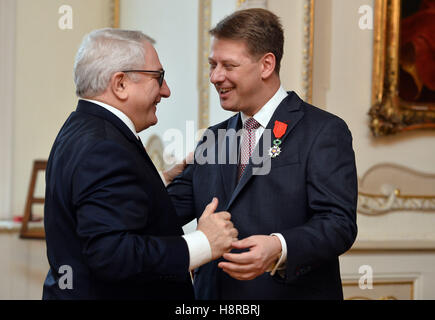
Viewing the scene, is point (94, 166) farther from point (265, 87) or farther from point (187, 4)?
point (187, 4)

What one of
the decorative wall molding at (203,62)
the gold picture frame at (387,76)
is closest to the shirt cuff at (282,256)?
the decorative wall molding at (203,62)

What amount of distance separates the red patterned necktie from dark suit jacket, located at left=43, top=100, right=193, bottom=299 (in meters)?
0.53

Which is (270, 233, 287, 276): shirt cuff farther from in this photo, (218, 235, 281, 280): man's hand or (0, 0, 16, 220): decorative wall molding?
(0, 0, 16, 220): decorative wall molding

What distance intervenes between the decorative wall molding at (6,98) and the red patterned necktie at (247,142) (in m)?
3.81

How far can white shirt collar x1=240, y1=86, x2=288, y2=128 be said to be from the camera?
2660 mm

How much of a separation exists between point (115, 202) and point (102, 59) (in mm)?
567

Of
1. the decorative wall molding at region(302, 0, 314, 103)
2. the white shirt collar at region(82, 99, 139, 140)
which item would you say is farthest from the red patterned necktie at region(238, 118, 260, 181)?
the decorative wall molding at region(302, 0, 314, 103)

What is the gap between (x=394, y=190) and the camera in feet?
15.3

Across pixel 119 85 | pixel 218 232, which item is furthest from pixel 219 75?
pixel 218 232

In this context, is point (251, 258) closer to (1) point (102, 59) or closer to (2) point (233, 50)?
(1) point (102, 59)

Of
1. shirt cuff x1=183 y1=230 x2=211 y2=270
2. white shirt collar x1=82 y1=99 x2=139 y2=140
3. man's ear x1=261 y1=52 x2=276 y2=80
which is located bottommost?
shirt cuff x1=183 y1=230 x2=211 y2=270

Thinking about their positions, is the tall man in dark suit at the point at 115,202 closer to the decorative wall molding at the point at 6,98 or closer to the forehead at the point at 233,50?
the forehead at the point at 233,50

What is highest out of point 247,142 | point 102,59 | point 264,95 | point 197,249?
point 102,59
